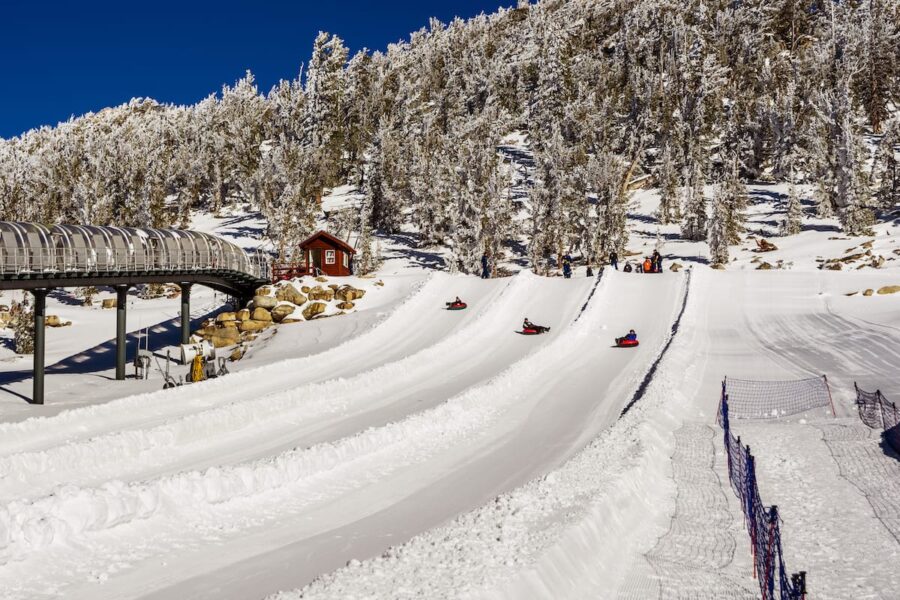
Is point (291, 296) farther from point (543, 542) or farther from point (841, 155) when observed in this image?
point (841, 155)

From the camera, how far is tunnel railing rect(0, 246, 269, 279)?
2412 cm

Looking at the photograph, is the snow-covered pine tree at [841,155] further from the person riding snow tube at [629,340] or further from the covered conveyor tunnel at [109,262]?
the covered conveyor tunnel at [109,262]

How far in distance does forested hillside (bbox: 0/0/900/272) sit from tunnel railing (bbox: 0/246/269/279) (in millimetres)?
20292

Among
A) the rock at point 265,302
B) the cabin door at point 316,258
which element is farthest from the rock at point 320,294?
the cabin door at point 316,258

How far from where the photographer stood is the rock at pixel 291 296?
38.1 meters

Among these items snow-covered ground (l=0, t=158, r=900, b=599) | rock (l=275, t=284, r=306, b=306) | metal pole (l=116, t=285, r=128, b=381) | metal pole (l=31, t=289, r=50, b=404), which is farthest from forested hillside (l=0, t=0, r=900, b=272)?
metal pole (l=31, t=289, r=50, b=404)

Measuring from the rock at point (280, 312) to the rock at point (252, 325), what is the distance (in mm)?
427

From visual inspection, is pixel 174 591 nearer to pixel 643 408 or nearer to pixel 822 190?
pixel 643 408

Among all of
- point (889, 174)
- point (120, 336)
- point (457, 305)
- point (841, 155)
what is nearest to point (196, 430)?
point (120, 336)

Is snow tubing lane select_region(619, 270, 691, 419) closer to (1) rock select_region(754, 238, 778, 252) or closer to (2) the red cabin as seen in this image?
(1) rock select_region(754, 238, 778, 252)

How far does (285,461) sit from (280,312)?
2486 cm

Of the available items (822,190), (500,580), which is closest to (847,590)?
(500,580)

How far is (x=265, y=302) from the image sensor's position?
37438 millimetres

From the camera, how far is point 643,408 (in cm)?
1811
